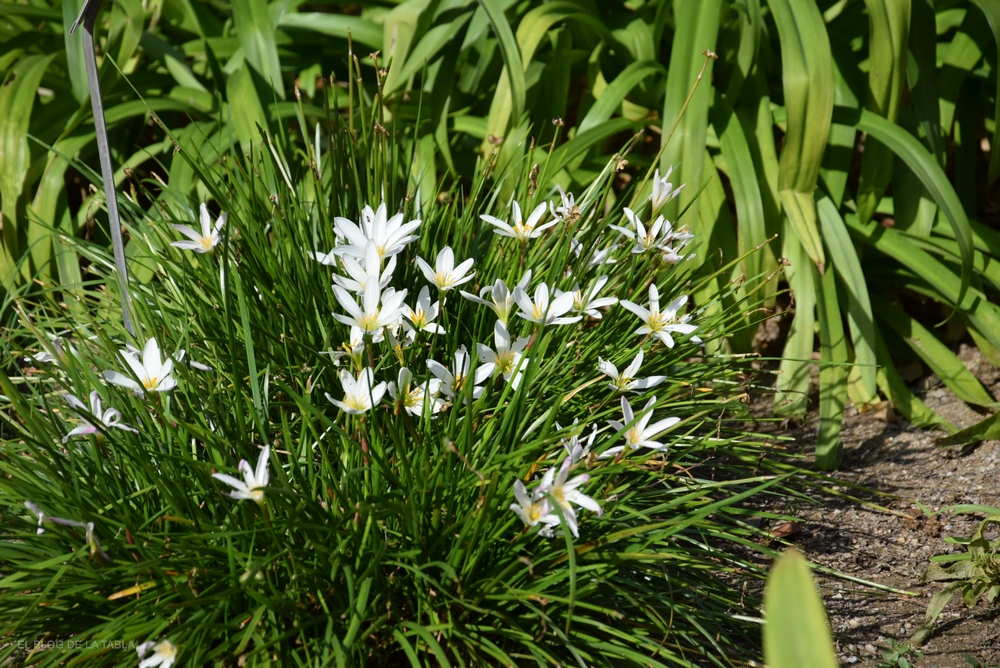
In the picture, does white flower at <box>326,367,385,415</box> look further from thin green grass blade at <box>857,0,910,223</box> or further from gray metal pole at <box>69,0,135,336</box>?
thin green grass blade at <box>857,0,910,223</box>

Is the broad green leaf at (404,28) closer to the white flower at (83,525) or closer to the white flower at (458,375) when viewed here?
the white flower at (458,375)

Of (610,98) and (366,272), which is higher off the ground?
(610,98)

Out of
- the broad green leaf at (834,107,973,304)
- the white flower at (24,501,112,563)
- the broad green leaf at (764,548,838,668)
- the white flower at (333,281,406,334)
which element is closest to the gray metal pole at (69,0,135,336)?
the white flower at (24,501,112,563)

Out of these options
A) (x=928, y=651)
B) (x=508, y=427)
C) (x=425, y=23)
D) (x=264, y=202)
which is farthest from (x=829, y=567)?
(x=425, y=23)

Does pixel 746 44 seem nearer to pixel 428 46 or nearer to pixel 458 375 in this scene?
pixel 428 46

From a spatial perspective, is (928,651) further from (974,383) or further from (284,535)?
(284,535)

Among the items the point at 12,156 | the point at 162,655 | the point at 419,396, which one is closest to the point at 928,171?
the point at 419,396
